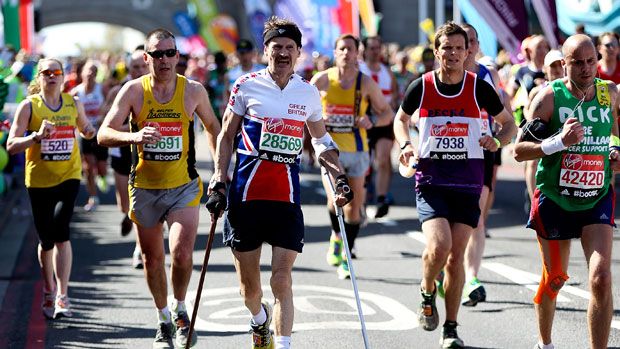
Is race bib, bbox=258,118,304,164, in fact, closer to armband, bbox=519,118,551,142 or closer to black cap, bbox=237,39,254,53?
armband, bbox=519,118,551,142

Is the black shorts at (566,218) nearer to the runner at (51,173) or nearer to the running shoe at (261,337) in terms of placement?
the running shoe at (261,337)

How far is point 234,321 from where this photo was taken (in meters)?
9.20

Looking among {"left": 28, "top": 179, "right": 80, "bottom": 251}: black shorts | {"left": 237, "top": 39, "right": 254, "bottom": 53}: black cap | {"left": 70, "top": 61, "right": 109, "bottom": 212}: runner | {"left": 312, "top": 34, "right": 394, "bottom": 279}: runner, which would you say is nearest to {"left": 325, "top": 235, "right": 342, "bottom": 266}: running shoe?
{"left": 312, "top": 34, "right": 394, "bottom": 279}: runner

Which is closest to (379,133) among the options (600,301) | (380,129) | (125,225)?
(380,129)

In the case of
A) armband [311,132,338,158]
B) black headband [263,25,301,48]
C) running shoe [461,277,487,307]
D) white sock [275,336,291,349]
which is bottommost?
running shoe [461,277,487,307]

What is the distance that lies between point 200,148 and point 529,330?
23401 mm

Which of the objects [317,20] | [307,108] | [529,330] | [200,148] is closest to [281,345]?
[307,108]

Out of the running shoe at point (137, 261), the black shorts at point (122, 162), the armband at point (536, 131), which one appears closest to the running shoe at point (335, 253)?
the running shoe at point (137, 261)

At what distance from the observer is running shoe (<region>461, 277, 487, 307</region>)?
9453 millimetres

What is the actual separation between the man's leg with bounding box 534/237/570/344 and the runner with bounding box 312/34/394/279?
3.92 metres

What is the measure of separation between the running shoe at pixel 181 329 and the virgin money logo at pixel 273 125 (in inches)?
60.5

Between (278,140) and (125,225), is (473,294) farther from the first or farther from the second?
(125,225)

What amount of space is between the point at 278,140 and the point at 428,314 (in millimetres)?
1730

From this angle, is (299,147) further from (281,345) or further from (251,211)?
(281,345)
